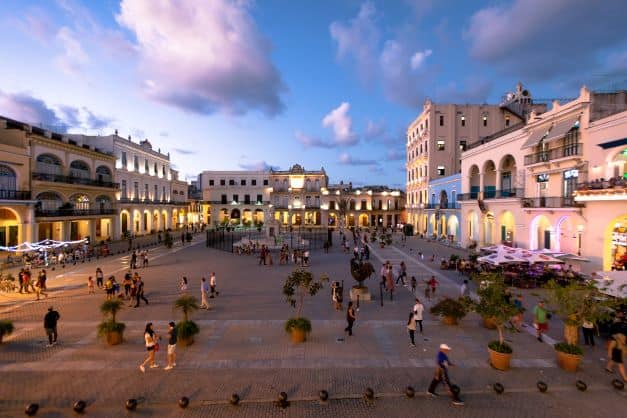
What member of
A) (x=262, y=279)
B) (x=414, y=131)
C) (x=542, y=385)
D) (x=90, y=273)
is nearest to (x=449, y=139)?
(x=414, y=131)

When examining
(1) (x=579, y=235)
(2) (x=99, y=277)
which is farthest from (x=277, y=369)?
(1) (x=579, y=235)

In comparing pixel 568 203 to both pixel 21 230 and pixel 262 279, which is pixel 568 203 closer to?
pixel 262 279

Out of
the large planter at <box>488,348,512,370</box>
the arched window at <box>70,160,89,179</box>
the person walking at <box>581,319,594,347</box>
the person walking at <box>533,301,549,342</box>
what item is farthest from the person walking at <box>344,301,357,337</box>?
the arched window at <box>70,160,89,179</box>

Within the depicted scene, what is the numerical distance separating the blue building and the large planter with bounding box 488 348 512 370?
1170 inches

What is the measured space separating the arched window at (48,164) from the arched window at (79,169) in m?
1.69

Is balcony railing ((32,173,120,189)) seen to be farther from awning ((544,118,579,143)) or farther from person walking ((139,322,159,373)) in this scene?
awning ((544,118,579,143))

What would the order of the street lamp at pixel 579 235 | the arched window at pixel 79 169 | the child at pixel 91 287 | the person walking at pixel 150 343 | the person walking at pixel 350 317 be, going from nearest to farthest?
the person walking at pixel 150 343, the person walking at pixel 350 317, the child at pixel 91 287, the street lamp at pixel 579 235, the arched window at pixel 79 169

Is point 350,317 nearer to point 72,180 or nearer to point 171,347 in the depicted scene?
point 171,347

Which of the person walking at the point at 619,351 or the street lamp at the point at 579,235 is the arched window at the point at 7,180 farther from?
the street lamp at the point at 579,235

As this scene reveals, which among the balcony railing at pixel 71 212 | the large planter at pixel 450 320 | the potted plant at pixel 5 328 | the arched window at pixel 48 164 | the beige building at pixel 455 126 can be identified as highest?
the beige building at pixel 455 126

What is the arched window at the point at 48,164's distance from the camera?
29809mm

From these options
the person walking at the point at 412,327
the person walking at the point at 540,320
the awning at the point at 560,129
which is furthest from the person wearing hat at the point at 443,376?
the awning at the point at 560,129

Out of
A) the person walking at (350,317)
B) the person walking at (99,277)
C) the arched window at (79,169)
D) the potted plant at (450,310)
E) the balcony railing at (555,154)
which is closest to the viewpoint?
the person walking at (350,317)

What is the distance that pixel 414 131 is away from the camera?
5200 cm
